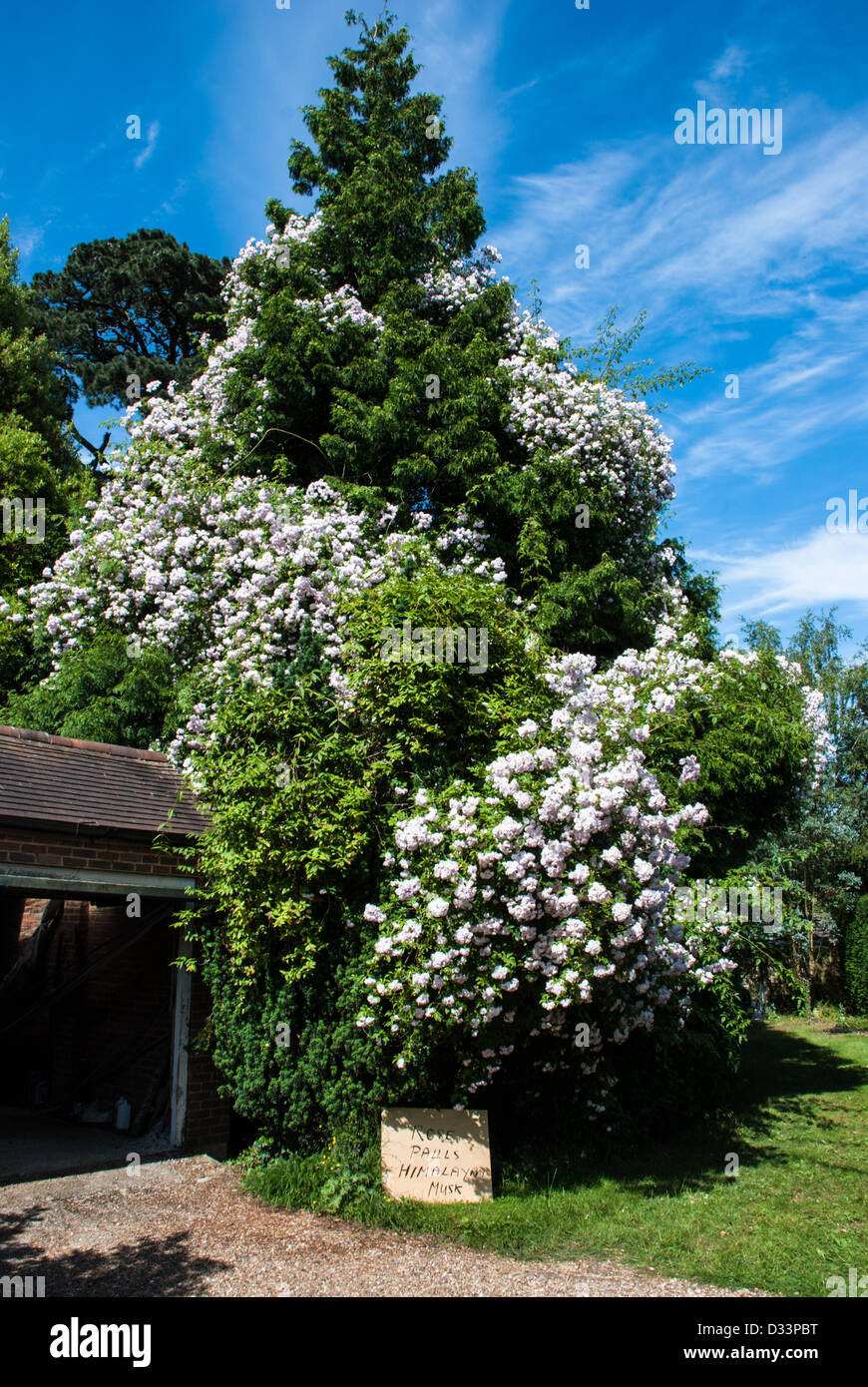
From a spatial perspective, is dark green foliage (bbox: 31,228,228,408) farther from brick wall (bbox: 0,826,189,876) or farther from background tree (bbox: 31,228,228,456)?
brick wall (bbox: 0,826,189,876)

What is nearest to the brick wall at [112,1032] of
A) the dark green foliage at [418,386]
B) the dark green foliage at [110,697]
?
the dark green foliage at [110,697]

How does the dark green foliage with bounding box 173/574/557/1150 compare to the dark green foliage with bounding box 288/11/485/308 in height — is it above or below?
below

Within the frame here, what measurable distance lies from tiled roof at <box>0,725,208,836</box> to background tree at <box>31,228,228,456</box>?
2068 centimetres

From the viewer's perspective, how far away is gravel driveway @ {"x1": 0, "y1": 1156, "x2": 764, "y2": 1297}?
16.7ft

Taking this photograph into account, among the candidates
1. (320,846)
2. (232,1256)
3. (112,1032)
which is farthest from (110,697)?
(232,1256)

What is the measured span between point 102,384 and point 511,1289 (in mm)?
27224

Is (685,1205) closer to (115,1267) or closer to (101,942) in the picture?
(115,1267)

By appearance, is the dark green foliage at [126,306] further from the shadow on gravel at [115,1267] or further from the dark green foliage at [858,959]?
the shadow on gravel at [115,1267]

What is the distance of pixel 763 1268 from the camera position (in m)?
5.30

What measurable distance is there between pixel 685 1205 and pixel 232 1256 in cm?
321

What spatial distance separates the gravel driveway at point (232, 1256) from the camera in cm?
509

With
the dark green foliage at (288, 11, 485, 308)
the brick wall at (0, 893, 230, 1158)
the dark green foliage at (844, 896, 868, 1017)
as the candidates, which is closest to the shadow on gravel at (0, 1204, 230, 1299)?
the brick wall at (0, 893, 230, 1158)

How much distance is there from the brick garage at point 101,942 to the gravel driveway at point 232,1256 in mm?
1436

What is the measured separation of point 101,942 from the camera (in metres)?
10.8
